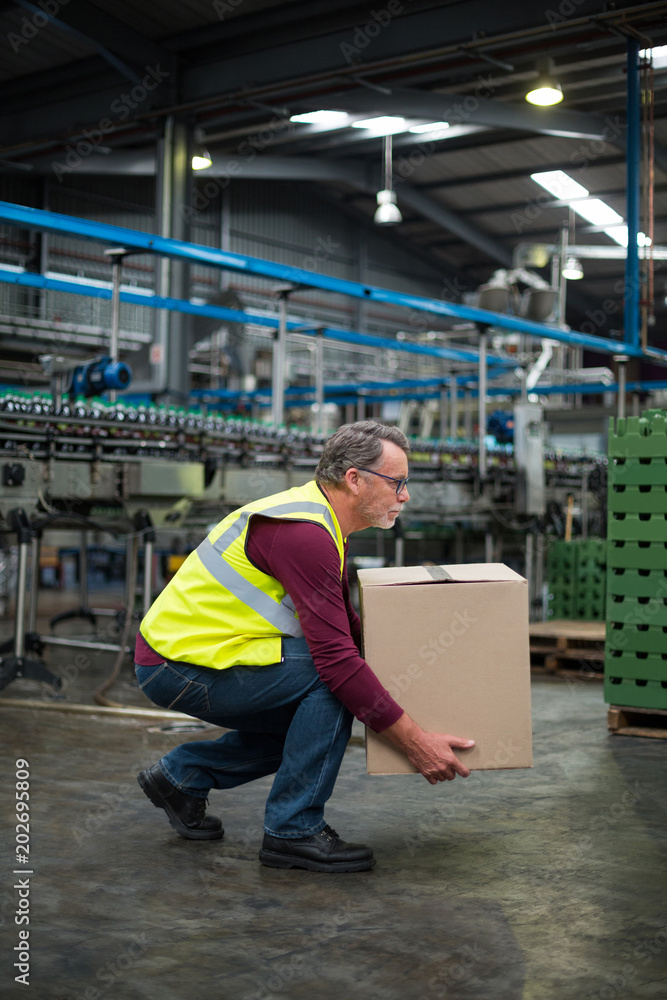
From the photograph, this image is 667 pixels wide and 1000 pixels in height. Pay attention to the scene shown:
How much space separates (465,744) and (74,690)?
11.5 ft

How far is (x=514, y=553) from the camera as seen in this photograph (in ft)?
36.3

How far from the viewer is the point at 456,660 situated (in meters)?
2.42

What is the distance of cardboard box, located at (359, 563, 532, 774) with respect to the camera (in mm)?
2402

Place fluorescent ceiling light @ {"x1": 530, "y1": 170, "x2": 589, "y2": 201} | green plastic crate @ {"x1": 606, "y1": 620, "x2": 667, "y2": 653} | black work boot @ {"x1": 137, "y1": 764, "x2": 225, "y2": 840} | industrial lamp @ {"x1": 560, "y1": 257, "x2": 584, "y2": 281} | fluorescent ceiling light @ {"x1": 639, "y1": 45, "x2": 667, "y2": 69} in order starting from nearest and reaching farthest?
black work boot @ {"x1": 137, "y1": 764, "x2": 225, "y2": 840}
green plastic crate @ {"x1": 606, "y1": 620, "x2": 667, "y2": 653}
fluorescent ceiling light @ {"x1": 639, "y1": 45, "x2": 667, "y2": 69}
industrial lamp @ {"x1": 560, "y1": 257, "x2": 584, "y2": 281}
fluorescent ceiling light @ {"x1": 530, "y1": 170, "x2": 589, "y2": 201}

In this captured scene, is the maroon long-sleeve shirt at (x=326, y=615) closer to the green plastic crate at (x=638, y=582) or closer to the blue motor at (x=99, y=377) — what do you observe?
the green plastic crate at (x=638, y=582)

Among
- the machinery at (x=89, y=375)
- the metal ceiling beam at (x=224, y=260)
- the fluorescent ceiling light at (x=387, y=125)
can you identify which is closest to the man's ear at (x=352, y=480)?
the metal ceiling beam at (x=224, y=260)

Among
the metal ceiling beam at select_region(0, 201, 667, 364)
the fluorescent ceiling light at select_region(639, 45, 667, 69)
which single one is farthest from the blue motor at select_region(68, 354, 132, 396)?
the fluorescent ceiling light at select_region(639, 45, 667, 69)

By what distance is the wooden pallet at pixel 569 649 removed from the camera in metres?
5.89

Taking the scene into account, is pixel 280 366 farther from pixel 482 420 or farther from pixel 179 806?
pixel 179 806

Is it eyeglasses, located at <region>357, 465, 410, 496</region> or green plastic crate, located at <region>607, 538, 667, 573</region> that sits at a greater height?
eyeglasses, located at <region>357, 465, 410, 496</region>

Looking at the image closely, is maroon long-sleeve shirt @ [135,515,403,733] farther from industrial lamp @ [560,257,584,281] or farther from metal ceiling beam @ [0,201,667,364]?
industrial lamp @ [560,257,584,281]

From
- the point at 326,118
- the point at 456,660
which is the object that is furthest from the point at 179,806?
the point at 326,118

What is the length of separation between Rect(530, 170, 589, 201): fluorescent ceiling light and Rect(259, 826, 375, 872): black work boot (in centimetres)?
1421

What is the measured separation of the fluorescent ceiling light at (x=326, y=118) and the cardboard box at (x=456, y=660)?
32.4 ft
